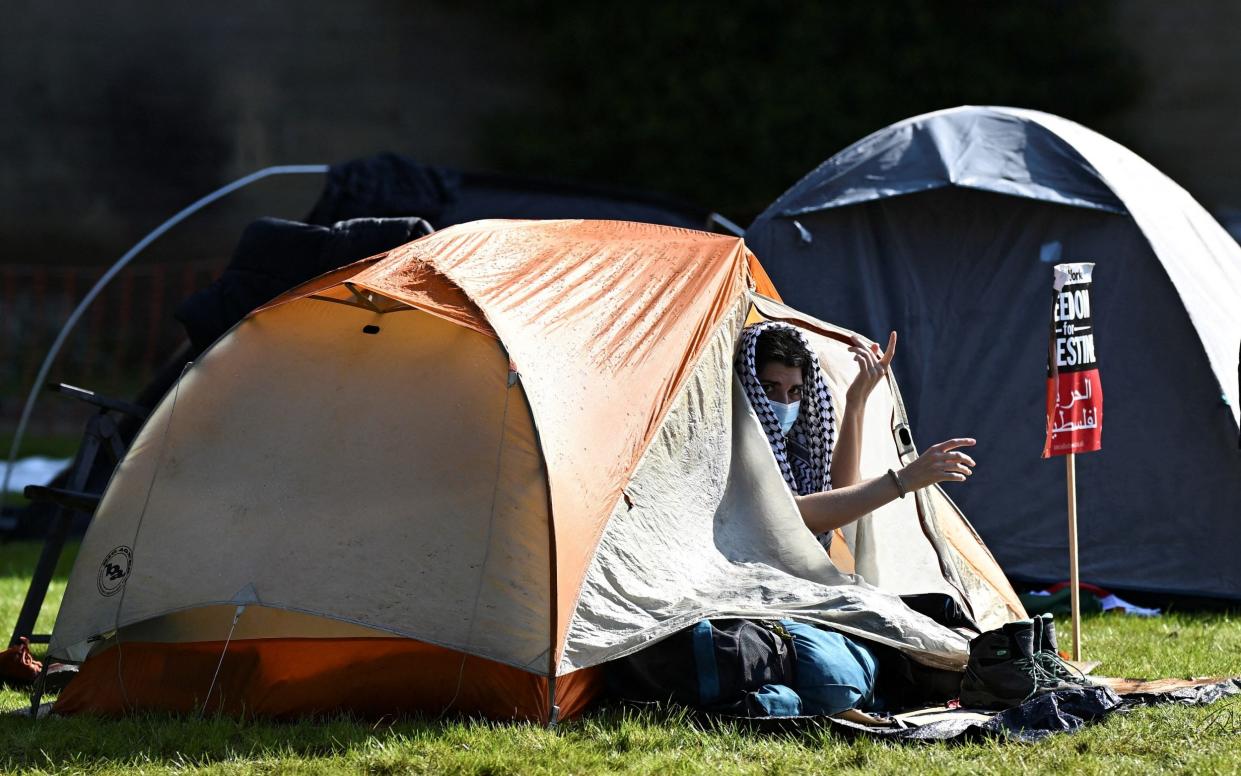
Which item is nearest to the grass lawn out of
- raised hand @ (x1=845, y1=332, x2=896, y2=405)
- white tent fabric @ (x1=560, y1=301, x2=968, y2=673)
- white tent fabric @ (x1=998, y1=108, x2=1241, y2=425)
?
white tent fabric @ (x1=560, y1=301, x2=968, y2=673)

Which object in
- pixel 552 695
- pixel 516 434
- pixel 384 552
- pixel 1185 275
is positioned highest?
pixel 1185 275

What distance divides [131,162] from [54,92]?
3.81 feet

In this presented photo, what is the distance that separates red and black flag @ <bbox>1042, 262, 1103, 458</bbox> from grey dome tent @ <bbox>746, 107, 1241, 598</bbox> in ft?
5.18

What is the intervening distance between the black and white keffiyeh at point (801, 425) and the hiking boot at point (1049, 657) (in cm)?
74

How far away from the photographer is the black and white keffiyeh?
4.27 metres

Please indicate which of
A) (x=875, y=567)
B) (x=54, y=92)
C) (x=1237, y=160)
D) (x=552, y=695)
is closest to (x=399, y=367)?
(x=552, y=695)

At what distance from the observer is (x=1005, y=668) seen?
12.1ft

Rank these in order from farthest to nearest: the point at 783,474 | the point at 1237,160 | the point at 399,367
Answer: the point at 1237,160, the point at 783,474, the point at 399,367

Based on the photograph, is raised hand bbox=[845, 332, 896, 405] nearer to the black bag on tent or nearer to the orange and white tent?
the orange and white tent

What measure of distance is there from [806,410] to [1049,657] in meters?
1.07

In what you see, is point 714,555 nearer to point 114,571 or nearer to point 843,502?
point 843,502

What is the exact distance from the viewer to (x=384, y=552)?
12.2 feet

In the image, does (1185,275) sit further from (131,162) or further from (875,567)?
(131,162)

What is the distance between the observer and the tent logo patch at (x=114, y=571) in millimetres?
3887
